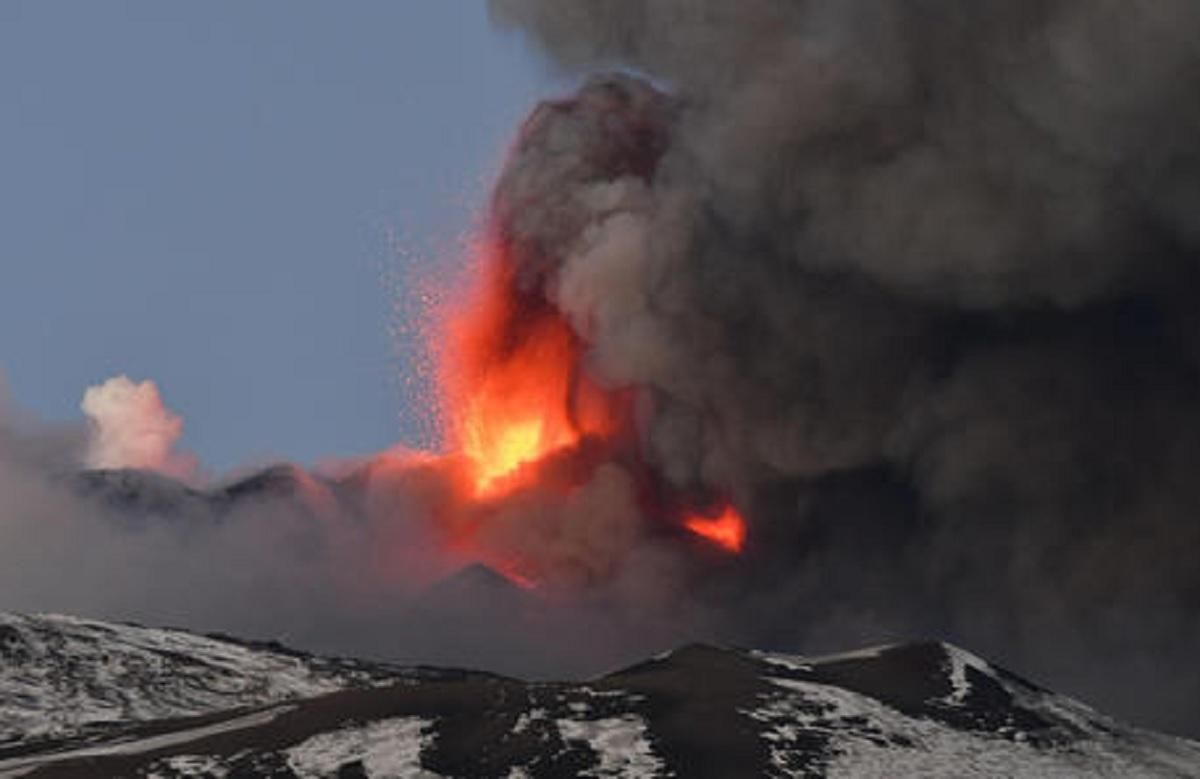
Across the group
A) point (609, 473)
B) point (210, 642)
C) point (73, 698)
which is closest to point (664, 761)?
point (73, 698)

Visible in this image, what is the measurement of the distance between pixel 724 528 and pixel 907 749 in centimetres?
7181

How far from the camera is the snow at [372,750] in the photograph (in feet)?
310

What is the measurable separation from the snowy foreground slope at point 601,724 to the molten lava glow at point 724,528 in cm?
3886

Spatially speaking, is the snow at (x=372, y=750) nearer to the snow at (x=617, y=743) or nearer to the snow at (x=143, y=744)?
the snow at (x=143, y=744)

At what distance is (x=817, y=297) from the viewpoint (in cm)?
16462

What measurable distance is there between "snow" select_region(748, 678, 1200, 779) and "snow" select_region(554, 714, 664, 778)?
5.57 m

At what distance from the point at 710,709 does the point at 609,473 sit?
7063 cm

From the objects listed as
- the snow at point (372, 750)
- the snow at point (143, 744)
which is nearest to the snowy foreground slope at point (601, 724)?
the snow at point (372, 750)

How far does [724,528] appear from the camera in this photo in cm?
17688

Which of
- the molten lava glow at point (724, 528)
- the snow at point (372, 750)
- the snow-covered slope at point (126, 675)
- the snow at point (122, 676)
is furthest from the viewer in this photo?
the molten lava glow at point (724, 528)

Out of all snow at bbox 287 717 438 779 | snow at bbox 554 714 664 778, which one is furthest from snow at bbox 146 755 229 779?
snow at bbox 554 714 664 778

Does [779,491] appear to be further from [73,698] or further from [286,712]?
Result: [286,712]

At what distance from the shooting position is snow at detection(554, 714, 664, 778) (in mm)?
94625

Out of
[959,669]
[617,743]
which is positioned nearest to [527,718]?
[617,743]
